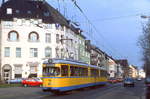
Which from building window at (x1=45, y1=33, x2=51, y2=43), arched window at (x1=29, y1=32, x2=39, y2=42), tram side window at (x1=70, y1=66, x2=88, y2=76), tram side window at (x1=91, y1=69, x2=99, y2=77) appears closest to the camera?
tram side window at (x1=70, y1=66, x2=88, y2=76)

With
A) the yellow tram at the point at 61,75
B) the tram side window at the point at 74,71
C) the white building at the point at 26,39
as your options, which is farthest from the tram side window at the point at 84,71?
the white building at the point at 26,39

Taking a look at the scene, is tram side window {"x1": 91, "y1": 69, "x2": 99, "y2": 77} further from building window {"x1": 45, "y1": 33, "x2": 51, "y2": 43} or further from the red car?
building window {"x1": 45, "y1": 33, "x2": 51, "y2": 43}

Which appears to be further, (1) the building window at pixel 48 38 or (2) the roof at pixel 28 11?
(1) the building window at pixel 48 38

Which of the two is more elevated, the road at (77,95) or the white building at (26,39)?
the white building at (26,39)

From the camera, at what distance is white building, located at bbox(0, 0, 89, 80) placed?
219ft

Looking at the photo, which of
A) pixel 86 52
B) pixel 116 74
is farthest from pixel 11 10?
pixel 116 74

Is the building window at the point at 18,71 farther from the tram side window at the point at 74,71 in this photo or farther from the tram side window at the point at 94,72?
the tram side window at the point at 74,71

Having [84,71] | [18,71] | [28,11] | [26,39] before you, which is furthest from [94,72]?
[28,11]

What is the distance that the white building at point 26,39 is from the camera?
66.8m

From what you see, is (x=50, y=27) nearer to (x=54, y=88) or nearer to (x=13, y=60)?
(x=13, y=60)

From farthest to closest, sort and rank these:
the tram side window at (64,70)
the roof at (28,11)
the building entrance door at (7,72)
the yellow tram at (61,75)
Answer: the roof at (28,11) → the building entrance door at (7,72) → the tram side window at (64,70) → the yellow tram at (61,75)

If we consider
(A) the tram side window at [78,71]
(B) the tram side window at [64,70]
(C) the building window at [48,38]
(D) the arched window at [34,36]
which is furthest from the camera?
(C) the building window at [48,38]

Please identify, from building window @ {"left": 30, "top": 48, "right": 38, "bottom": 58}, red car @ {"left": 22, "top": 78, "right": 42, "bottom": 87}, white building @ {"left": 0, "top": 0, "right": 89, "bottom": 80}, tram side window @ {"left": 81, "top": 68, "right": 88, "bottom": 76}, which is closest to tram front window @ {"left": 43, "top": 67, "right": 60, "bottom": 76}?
tram side window @ {"left": 81, "top": 68, "right": 88, "bottom": 76}

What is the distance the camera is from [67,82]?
94.0 ft
